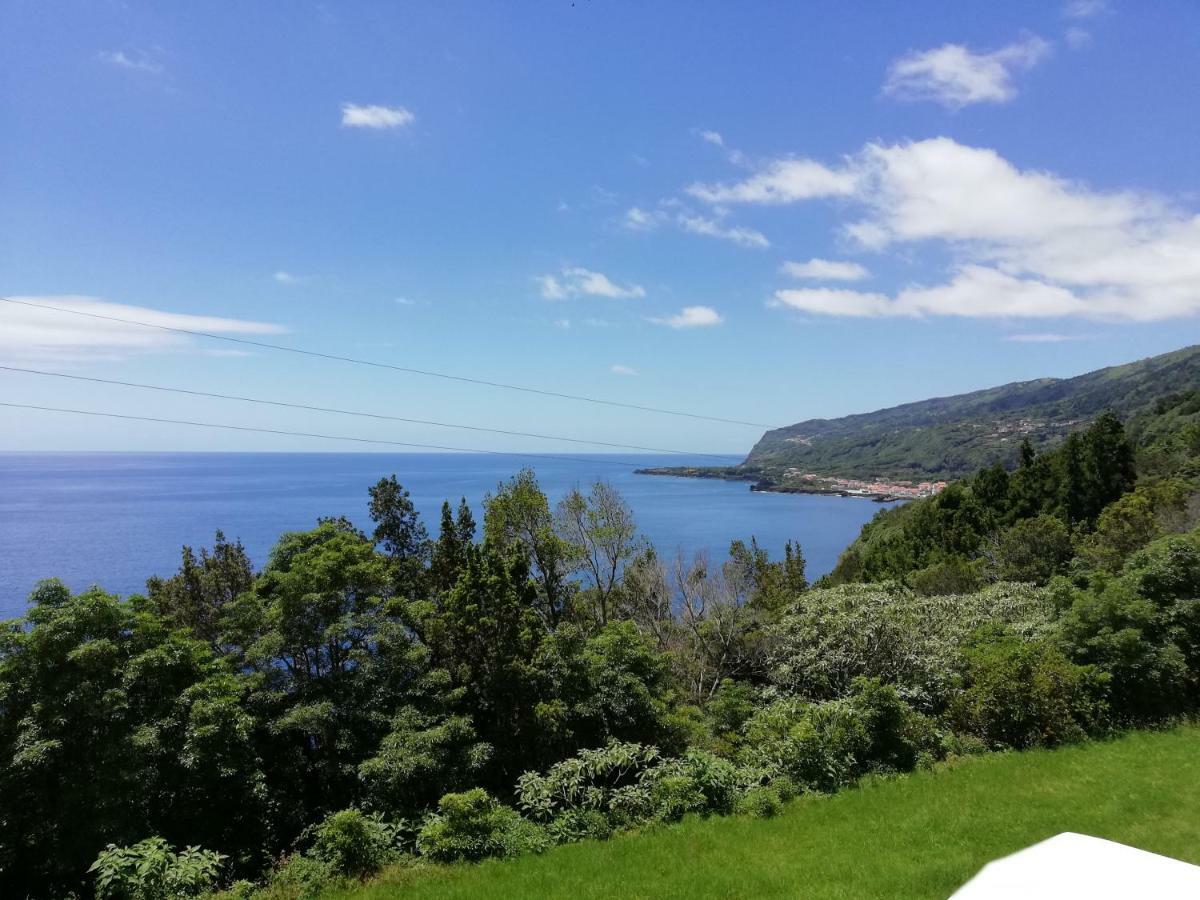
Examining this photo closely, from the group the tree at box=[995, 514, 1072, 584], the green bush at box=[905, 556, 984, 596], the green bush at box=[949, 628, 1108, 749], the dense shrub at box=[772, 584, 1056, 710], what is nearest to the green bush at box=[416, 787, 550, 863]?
the dense shrub at box=[772, 584, 1056, 710]

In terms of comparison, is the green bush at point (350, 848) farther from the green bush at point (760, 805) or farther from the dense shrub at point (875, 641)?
the dense shrub at point (875, 641)

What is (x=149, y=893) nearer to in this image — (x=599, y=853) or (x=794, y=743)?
(x=599, y=853)

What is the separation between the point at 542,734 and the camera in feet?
42.1

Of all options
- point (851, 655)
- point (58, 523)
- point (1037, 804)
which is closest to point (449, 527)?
point (851, 655)

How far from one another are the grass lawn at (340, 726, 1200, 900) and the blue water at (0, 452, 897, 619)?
19368 mm

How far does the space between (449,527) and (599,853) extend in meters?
9.25

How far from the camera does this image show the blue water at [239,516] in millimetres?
43750

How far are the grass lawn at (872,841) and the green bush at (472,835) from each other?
282 millimetres

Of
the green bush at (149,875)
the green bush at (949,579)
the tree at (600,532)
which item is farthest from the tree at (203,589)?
the green bush at (949,579)

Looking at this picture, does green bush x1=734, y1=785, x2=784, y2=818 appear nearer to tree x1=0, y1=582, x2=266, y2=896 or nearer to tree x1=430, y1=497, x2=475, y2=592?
tree x1=0, y1=582, x2=266, y2=896

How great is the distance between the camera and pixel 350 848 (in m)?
8.58

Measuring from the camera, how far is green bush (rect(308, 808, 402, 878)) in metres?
8.52

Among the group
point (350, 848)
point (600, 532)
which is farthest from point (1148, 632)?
point (350, 848)

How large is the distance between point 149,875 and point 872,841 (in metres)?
8.85
